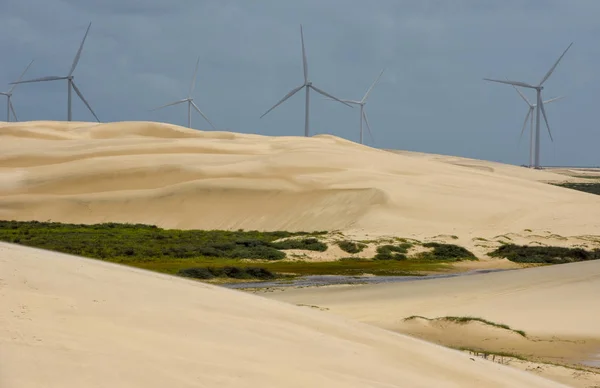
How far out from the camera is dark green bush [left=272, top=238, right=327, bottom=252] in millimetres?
54978

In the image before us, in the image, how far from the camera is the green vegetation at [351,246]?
55.3m

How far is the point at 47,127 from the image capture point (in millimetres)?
148250

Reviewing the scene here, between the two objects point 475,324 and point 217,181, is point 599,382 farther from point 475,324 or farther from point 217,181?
point 217,181

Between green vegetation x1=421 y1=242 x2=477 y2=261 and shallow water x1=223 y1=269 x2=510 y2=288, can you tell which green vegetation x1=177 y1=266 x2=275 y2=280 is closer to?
shallow water x1=223 y1=269 x2=510 y2=288

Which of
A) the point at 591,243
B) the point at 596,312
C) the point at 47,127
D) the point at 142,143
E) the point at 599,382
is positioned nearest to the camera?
the point at 599,382

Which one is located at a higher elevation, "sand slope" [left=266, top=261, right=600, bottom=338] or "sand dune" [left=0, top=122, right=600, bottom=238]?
"sand dune" [left=0, top=122, right=600, bottom=238]

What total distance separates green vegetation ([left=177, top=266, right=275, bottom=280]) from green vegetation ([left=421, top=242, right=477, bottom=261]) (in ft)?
52.7

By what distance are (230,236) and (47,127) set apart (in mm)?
91117

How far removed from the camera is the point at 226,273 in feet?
131

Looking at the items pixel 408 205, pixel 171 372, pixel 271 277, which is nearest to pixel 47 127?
pixel 408 205

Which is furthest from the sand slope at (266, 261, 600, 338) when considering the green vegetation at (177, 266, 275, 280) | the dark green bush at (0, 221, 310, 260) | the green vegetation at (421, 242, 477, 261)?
the green vegetation at (421, 242, 477, 261)

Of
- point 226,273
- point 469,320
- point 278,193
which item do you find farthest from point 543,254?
point 469,320

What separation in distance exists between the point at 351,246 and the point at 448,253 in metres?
5.48

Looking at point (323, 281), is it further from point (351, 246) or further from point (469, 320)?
point (351, 246)
